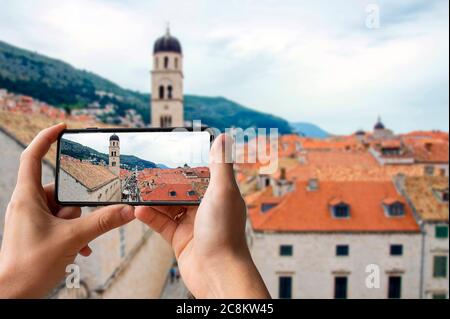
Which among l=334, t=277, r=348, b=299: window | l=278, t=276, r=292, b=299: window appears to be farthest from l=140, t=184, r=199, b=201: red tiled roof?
l=334, t=277, r=348, b=299: window

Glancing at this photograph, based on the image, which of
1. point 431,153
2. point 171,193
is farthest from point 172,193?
point 431,153

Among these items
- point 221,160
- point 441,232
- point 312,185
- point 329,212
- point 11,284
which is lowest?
point 441,232

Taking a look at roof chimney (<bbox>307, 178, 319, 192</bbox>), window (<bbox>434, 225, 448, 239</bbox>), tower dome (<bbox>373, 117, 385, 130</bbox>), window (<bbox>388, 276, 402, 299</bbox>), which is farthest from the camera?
tower dome (<bbox>373, 117, 385, 130</bbox>)

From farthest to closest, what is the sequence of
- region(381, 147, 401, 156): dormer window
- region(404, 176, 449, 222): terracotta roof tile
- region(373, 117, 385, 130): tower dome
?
region(373, 117, 385, 130): tower dome
region(381, 147, 401, 156): dormer window
region(404, 176, 449, 222): terracotta roof tile

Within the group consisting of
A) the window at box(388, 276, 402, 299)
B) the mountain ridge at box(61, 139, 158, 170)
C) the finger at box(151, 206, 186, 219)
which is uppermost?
the mountain ridge at box(61, 139, 158, 170)

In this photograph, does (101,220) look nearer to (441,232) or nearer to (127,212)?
(127,212)

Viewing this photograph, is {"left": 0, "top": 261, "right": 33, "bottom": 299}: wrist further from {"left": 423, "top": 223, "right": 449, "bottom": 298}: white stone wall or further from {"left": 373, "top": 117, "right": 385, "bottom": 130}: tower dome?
{"left": 373, "top": 117, "right": 385, "bottom": 130}: tower dome

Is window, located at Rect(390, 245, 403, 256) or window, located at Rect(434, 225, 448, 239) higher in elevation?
window, located at Rect(434, 225, 448, 239)
